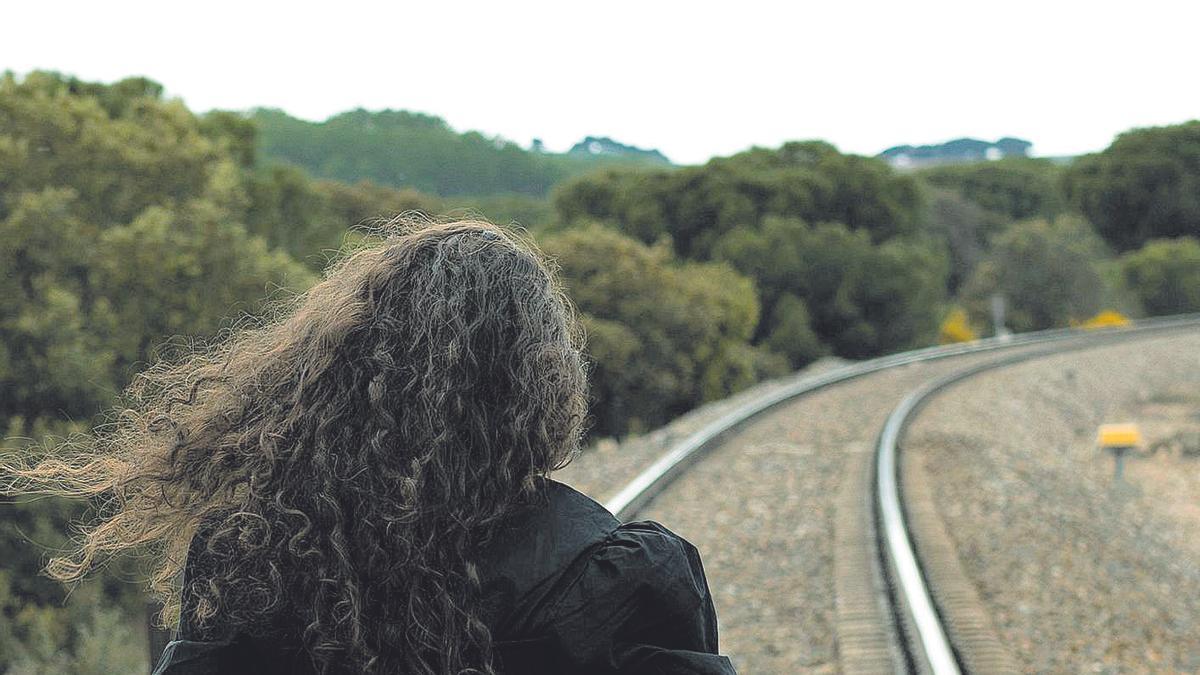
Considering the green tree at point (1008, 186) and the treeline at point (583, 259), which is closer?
the treeline at point (583, 259)

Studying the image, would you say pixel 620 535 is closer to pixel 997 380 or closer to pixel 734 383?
pixel 997 380

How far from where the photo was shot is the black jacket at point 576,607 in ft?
5.34

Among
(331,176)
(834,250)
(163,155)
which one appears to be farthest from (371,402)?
(331,176)

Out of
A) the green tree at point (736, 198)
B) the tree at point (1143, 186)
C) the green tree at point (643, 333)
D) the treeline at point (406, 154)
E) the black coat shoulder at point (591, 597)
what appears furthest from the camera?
the treeline at point (406, 154)

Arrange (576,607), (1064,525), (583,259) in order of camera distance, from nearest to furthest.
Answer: (576,607) → (1064,525) → (583,259)

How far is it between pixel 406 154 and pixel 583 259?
158 feet

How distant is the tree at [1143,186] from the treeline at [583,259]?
4.6 inches

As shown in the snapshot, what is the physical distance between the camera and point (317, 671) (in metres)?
1.68

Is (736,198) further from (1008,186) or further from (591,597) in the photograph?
(591,597)

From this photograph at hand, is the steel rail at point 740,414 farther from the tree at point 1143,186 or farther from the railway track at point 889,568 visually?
the tree at point 1143,186

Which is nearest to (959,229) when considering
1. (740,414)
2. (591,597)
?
(740,414)

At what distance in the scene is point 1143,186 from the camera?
62.3m

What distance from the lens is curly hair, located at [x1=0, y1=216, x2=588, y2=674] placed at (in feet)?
5.41

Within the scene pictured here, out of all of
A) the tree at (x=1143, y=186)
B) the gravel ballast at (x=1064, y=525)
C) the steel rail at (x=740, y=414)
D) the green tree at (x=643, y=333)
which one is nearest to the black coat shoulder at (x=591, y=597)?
the gravel ballast at (x=1064, y=525)
